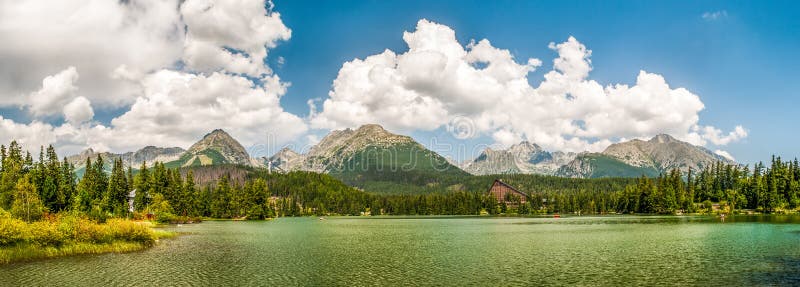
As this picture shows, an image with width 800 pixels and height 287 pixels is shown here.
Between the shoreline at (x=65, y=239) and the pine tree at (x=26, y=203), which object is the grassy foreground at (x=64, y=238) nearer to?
the shoreline at (x=65, y=239)

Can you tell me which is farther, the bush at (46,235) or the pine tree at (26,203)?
the pine tree at (26,203)

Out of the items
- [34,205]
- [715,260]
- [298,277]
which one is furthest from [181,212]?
[715,260]

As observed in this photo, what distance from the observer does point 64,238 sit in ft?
206

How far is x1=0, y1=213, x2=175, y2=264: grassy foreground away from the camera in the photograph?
5669 cm

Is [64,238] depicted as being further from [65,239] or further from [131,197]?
[131,197]

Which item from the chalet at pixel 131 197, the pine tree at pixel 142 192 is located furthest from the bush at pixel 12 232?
the chalet at pixel 131 197

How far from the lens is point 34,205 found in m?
116

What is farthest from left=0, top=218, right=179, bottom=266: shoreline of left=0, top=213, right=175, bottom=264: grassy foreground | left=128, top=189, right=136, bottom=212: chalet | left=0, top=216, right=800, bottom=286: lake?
left=128, top=189, right=136, bottom=212: chalet

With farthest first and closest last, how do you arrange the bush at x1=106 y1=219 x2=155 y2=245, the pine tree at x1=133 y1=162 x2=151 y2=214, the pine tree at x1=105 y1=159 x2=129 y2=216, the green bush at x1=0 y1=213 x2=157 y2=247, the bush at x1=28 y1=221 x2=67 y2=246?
the pine tree at x1=133 y1=162 x2=151 y2=214 < the pine tree at x1=105 y1=159 x2=129 y2=216 < the bush at x1=106 y1=219 x2=155 y2=245 < the bush at x1=28 y1=221 x2=67 y2=246 < the green bush at x1=0 y1=213 x2=157 y2=247

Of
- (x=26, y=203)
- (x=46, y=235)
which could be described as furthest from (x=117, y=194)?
(x=46, y=235)

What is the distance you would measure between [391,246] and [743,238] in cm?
5537

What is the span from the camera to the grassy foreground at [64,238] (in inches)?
2232

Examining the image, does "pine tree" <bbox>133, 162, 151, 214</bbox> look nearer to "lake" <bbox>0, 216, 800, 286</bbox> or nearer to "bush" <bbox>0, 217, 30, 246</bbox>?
"lake" <bbox>0, 216, 800, 286</bbox>

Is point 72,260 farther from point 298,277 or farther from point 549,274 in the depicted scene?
point 549,274
